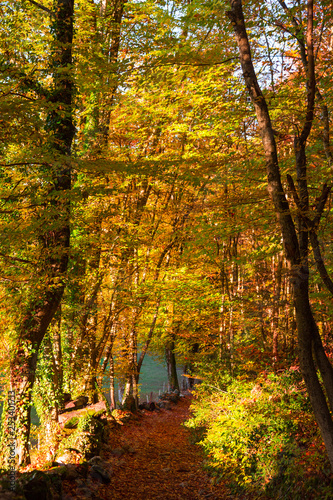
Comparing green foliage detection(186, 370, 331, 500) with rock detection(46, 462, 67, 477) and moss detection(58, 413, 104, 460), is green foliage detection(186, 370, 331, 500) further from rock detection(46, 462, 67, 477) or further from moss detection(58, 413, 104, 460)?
rock detection(46, 462, 67, 477)

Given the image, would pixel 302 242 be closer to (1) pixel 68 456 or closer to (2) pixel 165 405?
(1) pixel 68 456

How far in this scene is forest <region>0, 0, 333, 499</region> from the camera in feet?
17.0

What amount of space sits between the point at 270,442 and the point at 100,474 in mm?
3452

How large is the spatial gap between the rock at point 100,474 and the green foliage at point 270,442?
2182 mm

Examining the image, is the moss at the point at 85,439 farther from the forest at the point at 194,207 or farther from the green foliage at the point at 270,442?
the green foliage at the point at 270,442

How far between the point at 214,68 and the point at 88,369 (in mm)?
9406

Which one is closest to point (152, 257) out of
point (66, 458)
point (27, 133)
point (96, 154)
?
point (96, 154)

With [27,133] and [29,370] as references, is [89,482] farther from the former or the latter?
[27,133]

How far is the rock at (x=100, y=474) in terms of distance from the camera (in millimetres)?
7305

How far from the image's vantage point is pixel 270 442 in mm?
6754

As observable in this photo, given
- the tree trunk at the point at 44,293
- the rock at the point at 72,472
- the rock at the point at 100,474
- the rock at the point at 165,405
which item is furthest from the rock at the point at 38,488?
the rock at the point at 165,405

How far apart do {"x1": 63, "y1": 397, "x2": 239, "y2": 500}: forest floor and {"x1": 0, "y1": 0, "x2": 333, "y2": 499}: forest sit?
0.55 m

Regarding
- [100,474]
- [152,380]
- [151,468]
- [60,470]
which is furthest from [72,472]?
[152,380]

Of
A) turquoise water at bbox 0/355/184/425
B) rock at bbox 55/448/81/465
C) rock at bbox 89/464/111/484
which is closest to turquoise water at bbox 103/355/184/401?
turquoise water at bbox 0/355/184/425
